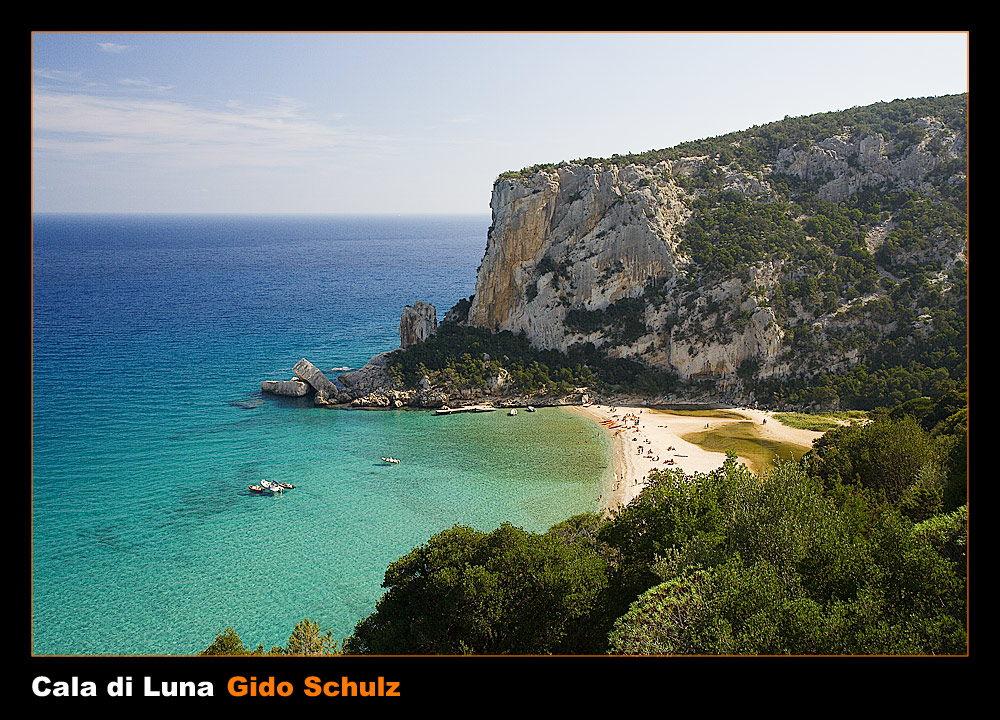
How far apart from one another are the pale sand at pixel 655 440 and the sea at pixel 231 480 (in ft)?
2.81

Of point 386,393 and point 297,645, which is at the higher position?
point 386,393

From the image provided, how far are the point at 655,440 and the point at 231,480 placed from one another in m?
17.6

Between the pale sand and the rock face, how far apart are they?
11290 millimetres

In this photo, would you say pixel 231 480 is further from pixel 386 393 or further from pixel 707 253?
pixel 707 253

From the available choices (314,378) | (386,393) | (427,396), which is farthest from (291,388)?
(427,396)

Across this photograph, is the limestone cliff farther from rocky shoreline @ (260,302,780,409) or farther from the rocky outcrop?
rocky shoreline @ (260,302,780,409)

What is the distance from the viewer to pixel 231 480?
23.8 meters

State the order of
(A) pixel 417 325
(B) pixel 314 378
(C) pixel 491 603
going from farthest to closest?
(A) pixel 417 325, (B) pixel 314 378, (C) pixel 491 603

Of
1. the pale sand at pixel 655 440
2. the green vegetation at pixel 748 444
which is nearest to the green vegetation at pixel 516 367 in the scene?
the pale sand at pixel 655 440

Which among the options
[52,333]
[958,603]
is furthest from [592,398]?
[52,333]

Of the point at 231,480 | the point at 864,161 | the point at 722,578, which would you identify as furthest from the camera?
the point at 864,161

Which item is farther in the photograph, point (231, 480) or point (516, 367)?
point (516, 367)

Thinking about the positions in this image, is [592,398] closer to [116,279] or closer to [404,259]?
[116,279]

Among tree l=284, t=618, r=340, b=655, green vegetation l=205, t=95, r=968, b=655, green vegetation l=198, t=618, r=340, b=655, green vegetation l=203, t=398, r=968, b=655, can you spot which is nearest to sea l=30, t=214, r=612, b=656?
green vegetation l=198, t=618, r=340, b=655
